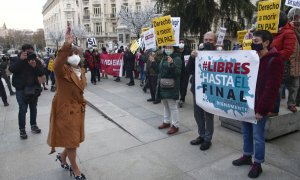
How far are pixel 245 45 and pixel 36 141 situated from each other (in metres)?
5.05

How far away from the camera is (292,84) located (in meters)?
5.49

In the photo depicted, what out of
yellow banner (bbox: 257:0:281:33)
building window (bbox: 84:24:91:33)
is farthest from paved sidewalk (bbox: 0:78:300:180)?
building window (bbox: 84:24:91:33)

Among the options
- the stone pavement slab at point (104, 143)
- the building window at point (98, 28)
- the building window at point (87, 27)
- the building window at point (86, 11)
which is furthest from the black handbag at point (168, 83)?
the building window at point (86, 11)

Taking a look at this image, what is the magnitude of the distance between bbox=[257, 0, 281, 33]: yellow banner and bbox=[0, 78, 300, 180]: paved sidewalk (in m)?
1.95

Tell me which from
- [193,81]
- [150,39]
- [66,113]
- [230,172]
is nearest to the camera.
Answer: [66,113]

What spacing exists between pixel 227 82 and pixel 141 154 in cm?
179

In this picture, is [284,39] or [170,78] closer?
[284,39]

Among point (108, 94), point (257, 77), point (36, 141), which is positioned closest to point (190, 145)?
point (257, 77)

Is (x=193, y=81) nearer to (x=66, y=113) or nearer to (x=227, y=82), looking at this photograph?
(x=227, y=82)

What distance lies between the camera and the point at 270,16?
468 cm

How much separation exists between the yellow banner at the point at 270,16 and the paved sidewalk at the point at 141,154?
1.95 metres

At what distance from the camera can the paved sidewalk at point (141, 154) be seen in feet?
12.2

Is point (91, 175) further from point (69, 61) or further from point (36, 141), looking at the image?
point (36, 141)

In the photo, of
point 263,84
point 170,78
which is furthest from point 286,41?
point 170,78
